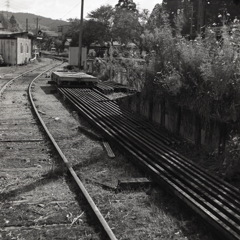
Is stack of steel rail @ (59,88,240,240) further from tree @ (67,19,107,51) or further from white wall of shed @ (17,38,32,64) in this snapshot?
tree @ (67,19,107,51)

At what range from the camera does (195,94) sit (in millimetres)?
8289

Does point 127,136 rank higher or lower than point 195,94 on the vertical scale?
lower

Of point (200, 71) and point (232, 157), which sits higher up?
point (200, 71)

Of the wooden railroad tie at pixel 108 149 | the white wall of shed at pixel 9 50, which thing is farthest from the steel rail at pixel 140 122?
the white wall of shed at pixel 9 50

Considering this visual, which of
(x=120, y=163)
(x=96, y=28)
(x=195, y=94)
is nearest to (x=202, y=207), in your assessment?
(x=120, y=163)

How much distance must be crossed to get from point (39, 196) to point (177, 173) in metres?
2.08

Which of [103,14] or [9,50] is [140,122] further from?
[103,14]

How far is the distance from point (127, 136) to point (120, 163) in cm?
140

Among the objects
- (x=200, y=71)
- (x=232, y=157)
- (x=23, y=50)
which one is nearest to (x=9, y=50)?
(x=23, y=50)

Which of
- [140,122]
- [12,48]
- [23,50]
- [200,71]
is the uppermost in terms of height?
[200,71]

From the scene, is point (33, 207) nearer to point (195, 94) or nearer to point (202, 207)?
point (202, 207)

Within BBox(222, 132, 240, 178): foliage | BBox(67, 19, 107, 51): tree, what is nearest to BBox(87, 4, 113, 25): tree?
BBox(67, 19, 107, 51): tree

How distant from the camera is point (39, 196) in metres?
5.71

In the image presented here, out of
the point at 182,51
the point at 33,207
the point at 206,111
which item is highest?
the point at 182,51
